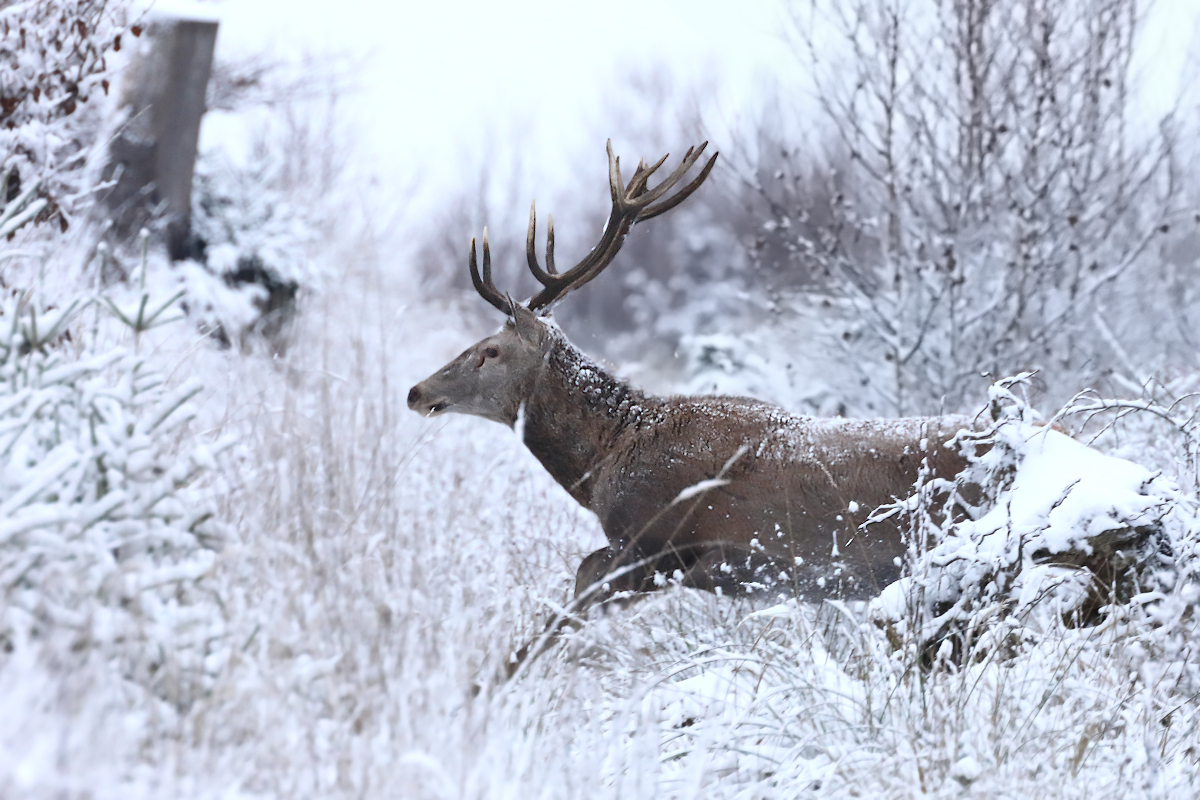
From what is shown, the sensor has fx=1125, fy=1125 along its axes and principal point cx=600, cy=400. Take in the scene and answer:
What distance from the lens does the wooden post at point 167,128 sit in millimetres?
11000

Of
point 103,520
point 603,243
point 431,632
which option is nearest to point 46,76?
point 603,243

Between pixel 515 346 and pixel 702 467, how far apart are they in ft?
3.54

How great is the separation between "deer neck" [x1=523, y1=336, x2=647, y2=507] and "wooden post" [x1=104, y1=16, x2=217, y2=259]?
7416mm

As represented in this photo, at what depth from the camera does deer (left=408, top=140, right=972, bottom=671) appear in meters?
4.23

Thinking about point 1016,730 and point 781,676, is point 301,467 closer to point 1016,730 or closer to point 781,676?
point 781,676

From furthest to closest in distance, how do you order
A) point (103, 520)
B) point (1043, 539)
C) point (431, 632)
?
point (1043, 539)
point (431, 632)
point (103, 520)

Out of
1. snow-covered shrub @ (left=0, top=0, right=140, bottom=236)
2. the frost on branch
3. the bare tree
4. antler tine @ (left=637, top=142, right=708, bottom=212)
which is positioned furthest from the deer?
the bare tree

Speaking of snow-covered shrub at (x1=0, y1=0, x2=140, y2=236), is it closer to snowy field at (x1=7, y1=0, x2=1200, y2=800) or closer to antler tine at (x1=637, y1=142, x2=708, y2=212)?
snowy field at (x1=7, y1=0, x2=1200, y2=800)

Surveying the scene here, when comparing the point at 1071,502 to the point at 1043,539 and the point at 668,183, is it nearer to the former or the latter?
the point at 1043,539

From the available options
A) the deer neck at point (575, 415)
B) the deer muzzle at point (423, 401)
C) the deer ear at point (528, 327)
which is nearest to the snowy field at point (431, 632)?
the deer neck at point (575, 415)

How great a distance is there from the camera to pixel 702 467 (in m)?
4.47

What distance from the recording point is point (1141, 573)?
372 cm

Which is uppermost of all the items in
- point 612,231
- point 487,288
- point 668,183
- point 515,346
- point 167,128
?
point 167,128

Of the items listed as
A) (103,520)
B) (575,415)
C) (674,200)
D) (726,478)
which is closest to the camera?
(103,520)
